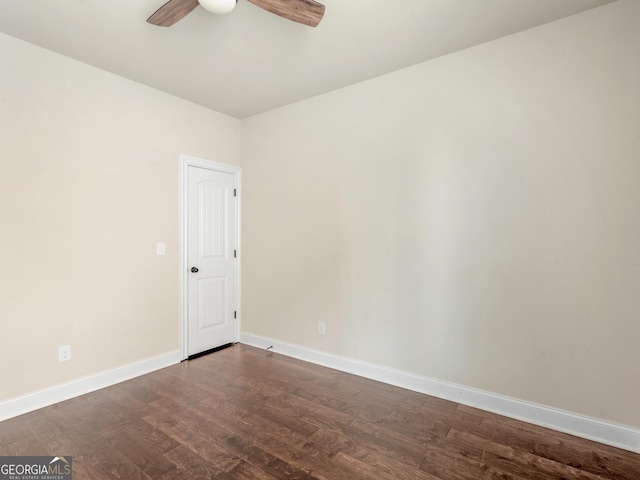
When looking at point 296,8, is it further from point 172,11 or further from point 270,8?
point 172,11

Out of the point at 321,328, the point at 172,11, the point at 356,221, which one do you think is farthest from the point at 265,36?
the point at 321,328

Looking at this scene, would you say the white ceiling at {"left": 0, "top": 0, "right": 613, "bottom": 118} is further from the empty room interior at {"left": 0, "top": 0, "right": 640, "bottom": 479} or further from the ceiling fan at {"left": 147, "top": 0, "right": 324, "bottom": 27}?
the ceiling fan at {"left": 147, "top": 0, "right": 324, "bottom": 27}

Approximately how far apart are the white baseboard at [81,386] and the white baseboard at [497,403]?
1.46 meters

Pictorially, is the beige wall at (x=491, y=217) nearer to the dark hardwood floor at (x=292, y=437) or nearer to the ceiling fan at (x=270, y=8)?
the dark hardwood floor at (x=292, y=437)

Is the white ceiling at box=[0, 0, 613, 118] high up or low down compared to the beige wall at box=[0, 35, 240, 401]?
up

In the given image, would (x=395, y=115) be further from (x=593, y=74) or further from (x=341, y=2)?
(x=593, y=74)

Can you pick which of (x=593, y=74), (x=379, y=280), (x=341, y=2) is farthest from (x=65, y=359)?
(x=593, y=74)

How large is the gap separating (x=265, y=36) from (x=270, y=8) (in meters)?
0.68

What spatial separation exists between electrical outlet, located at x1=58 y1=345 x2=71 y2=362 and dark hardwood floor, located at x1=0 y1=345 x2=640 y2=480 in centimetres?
34

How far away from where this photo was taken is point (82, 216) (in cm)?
272

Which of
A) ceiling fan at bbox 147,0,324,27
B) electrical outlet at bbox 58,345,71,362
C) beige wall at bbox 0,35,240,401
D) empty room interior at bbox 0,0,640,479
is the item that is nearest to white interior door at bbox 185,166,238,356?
empty room interior at bbox 0,0,640,479

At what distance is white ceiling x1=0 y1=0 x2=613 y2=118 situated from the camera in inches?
81.1

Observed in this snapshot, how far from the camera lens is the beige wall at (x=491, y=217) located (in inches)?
81.6

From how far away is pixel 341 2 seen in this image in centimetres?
200
